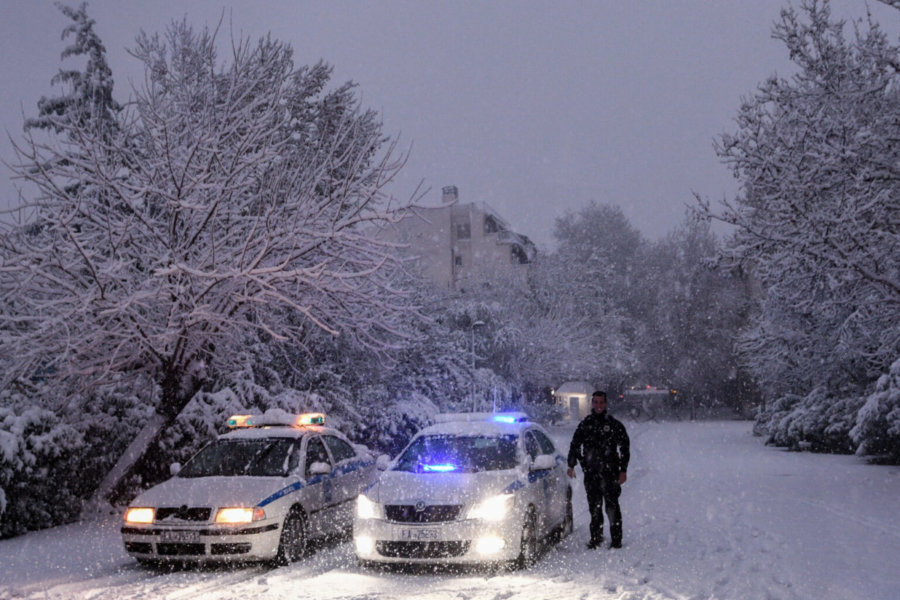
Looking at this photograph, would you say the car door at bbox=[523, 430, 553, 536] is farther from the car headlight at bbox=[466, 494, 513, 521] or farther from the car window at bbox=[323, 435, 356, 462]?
the car window at bbox=[323, 435, 356, 462]

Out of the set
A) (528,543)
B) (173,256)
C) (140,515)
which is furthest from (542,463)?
(173,256)

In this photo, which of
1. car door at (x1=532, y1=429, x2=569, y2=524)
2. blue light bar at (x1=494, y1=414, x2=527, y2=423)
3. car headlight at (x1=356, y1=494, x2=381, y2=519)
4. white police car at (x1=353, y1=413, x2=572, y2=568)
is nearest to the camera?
white police car at (x1=353, y1=413, x2=572, y2=568)

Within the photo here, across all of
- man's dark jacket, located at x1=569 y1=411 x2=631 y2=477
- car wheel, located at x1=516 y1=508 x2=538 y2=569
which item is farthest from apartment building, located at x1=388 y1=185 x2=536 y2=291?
car wheel, located at x1=516 y1=508 x2=538 y2=569

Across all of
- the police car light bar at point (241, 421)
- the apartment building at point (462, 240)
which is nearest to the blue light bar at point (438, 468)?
the police car light bar at point (241, 421)

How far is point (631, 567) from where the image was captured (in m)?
8.55

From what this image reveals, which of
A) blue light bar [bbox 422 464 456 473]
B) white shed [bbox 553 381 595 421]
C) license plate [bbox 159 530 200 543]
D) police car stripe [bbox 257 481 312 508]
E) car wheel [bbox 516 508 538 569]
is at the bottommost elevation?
car wheel [bbox 516 508 538 569]

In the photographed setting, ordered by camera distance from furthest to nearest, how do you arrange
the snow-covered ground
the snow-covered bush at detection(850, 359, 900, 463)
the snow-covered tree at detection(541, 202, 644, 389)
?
the snow-covered tree at detection(541, 202, 644, 389)
the snow-covered bush at detection(850, 359, 900, 463)
the snow-covered ground

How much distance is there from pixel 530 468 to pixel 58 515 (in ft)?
22.3

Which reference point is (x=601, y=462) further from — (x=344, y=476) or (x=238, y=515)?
(x=238, y=515)

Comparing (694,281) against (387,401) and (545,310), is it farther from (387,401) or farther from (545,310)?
(387,401)

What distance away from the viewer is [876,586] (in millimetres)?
7637

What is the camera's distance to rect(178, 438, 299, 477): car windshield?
9781 millimetres

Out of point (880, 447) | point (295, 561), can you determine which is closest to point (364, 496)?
point (295, 561)

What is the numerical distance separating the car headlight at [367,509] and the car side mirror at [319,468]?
103cm
